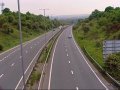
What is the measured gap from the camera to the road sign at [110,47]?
4147cm

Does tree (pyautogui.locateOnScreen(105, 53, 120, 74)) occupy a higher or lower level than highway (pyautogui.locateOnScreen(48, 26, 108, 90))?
higher

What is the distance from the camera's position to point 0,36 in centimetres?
9700

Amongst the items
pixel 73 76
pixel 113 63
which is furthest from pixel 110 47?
pixel 73 76

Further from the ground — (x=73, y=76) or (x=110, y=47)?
(x=110, y=47)

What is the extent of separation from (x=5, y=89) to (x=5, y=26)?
77646mm

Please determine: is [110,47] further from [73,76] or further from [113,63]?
[73,76]

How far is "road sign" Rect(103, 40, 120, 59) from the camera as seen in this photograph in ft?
136

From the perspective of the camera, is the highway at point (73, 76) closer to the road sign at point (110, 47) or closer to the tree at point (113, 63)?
the tree at point (113, 63)

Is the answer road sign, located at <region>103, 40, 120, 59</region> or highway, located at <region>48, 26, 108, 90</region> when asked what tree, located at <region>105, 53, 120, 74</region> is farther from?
highway, located at <region>48, 26, 108, 90</region>

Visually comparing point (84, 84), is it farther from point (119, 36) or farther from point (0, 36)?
point (0, 36)

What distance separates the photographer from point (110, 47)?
4166 cm

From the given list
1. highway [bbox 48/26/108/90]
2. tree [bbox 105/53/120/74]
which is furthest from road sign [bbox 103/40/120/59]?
highway [bbox 48/26/108/90]

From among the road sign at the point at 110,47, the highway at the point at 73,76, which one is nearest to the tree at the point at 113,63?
the road sign at the point at 110,47

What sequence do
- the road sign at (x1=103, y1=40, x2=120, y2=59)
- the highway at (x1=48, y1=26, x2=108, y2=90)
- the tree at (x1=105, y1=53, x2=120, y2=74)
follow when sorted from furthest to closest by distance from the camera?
the road sign at (x1=103, y1=40, x2=120, y2=59)
the tree at (x1=105, y1=53, x2=120, y2=74)
the highway at (x1=48, y1=26, x2=108, y2=90)
